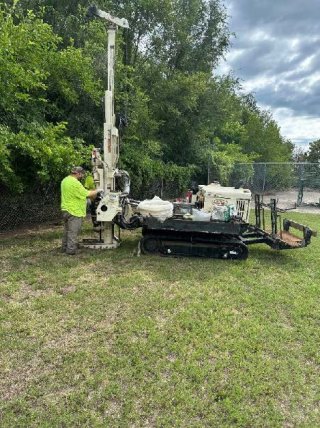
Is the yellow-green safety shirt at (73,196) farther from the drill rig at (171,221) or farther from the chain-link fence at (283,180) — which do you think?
the chain-link fence at (283,180)

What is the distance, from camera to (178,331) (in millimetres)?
3963

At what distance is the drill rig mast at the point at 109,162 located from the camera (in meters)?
6.41

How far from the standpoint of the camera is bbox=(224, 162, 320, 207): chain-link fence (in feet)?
55.0

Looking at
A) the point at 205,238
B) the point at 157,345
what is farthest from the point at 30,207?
the point at 157,345

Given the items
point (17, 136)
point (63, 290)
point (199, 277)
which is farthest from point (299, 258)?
point (17, 136)

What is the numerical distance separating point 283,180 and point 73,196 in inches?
624

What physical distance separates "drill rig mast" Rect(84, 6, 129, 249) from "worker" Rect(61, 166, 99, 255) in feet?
0.83

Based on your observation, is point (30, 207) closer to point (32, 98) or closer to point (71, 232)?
point (32, 98)

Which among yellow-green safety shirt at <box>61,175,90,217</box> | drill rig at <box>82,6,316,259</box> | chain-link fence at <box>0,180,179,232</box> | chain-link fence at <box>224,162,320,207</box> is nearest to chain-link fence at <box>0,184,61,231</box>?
chain-link fence at <box>0,180,179,232</box>

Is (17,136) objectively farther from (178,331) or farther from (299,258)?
(299,258)

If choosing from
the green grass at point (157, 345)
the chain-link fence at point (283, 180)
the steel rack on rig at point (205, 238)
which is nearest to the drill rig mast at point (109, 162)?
the steel rack on rig at point (205, 238)

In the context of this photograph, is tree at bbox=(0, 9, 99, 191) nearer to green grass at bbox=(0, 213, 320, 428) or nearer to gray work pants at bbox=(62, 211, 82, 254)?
gray work pants at bbox=(62, 211, 82, 254)

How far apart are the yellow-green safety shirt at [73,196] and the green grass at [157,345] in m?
0.97

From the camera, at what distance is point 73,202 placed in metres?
6.52
